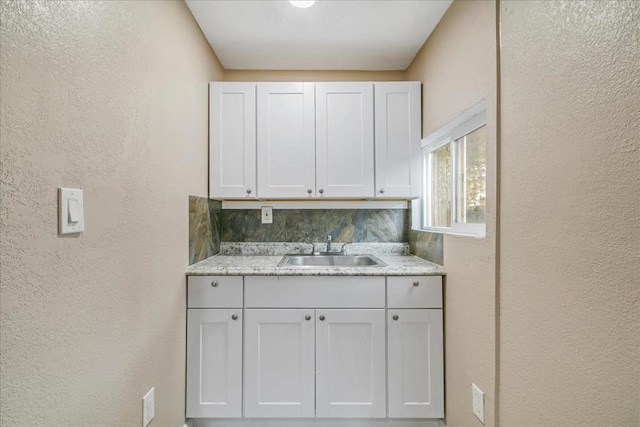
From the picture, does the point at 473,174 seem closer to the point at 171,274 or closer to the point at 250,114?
the point at 250,114

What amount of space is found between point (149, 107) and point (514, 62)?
1.45 meters

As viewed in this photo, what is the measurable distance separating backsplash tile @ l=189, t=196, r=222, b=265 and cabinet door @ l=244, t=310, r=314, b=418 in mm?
513

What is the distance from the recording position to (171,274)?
1.42 m

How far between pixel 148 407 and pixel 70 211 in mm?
914

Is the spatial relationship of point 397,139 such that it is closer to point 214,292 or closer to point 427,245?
Result: point 427,245

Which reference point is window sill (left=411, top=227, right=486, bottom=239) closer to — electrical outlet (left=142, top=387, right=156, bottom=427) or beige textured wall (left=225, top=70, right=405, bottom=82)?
beige textured wall (left=225, top=70, right=405, bottom=82)

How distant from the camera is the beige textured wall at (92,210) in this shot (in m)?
0.65

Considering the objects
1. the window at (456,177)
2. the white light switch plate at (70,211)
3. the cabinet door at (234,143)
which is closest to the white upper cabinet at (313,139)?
the cabinet door at (234,143)

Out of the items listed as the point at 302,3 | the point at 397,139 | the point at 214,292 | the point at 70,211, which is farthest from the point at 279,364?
the point at 302,3

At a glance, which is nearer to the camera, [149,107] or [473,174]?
[149,107]

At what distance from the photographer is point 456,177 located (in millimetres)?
1716

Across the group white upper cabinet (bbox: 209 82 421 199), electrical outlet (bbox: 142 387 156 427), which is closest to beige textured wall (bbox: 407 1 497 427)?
white upper cabinet (bbox: 209 82 421 199)

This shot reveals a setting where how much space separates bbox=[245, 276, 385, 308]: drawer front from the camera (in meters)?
1.62

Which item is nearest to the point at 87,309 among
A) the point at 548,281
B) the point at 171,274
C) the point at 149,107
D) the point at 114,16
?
the point at 171,274
